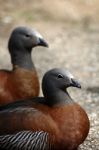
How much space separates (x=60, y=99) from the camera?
660 centimetres

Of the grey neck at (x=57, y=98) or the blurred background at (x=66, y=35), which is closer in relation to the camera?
the grey neck at (x=57, y=98)

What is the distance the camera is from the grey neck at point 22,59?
7.97 meters

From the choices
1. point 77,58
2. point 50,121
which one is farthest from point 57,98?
point 77,58

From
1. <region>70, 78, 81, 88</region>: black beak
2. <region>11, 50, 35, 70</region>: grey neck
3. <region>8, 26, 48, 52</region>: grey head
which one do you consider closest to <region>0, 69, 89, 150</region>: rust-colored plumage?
<region>70, 78, 81, 88</region>: black beak

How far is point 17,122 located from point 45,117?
0.29 metres

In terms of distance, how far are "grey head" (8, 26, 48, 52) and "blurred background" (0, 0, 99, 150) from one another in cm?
122

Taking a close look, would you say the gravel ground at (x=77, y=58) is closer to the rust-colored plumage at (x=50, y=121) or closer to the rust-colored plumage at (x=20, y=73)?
the rust-colored plumage at (x=20, y=73)

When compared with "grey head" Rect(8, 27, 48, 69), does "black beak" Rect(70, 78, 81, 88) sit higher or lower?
lower

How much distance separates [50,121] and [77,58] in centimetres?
581

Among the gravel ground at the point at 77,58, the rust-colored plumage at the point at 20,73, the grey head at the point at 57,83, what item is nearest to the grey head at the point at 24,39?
the rust-colored plumage at the point at 20,73

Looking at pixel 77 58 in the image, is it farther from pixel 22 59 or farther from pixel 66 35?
pixel 22 59

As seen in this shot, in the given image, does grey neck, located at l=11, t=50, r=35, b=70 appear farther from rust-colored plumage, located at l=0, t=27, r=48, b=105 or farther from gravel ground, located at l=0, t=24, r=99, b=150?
gravel ground, located at l=0, t=24, r=99, b=150

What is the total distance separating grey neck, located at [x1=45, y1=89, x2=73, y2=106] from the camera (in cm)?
658

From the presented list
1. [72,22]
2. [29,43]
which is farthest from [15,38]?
[72,22]
